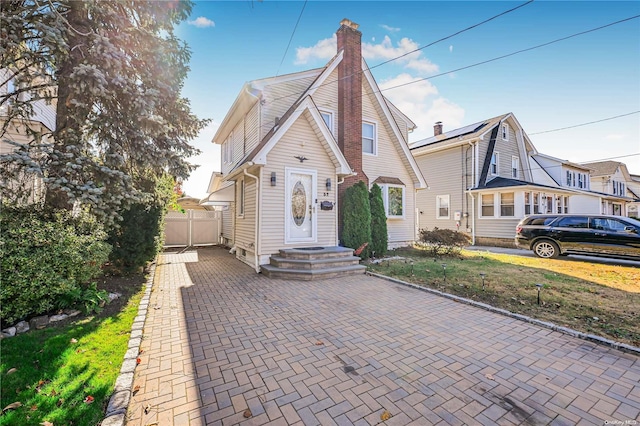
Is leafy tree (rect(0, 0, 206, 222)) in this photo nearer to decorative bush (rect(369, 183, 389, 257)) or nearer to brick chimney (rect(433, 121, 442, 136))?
decorative bush (rect(369, 183, 389, 257))

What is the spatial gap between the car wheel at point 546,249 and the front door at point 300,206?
35.7 ft

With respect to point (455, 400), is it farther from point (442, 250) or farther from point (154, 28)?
point (442, 250)

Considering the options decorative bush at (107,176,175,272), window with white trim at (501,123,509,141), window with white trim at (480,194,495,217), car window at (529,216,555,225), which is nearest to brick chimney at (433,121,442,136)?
window with white trim at (501,123,509,141)

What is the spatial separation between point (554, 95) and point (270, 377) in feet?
50.5

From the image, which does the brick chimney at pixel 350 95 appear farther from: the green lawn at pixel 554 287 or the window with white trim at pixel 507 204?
the window with white trim at pixel 507 204

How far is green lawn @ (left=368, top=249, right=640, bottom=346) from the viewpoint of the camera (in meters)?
5.05

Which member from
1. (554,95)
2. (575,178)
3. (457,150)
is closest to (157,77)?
(554,95)

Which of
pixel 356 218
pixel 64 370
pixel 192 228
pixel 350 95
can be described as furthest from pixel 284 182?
pixel 192 228

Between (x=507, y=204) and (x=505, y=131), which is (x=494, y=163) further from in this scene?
(x=507, y=204)

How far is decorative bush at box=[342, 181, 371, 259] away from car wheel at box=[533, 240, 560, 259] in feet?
27.4

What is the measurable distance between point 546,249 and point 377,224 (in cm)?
804

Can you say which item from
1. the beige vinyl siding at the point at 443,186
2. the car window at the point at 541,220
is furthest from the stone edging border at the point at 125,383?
the beige vinyl siding at the point at 443,186

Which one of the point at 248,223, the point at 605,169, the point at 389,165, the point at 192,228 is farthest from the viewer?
the point at 605,169

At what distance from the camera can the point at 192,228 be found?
16719mm
